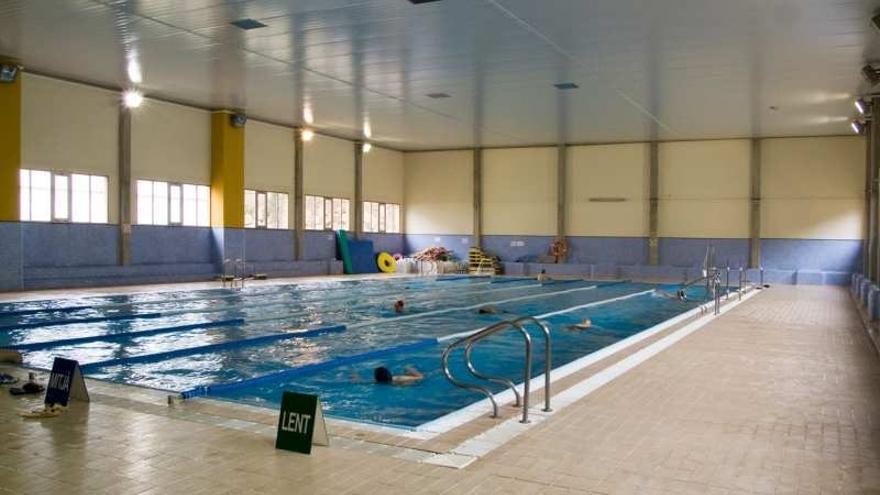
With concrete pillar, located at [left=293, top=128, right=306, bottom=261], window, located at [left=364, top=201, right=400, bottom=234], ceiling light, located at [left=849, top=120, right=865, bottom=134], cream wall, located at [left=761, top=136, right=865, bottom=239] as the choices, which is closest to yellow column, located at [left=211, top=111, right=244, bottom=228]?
concrete pillar, located at [left=293, top=128, right=306, bottom=261]

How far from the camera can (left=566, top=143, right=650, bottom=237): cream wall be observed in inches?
1022

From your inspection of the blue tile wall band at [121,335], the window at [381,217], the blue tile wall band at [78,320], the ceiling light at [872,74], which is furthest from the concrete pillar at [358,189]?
the ceiling light at [872,74]

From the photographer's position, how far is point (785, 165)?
78.1 ft

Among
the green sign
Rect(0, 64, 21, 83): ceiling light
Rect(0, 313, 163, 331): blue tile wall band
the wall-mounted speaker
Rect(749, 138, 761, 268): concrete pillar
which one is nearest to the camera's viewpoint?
the green sign

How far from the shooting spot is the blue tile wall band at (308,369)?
635 centimetres

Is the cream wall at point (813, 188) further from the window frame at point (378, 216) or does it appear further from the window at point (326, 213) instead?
the window at point (326, 213)

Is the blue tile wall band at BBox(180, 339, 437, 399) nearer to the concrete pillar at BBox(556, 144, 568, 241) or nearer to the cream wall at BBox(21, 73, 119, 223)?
the cream wall at BBox(21, 73, 119, 223)

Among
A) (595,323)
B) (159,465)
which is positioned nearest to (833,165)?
(595,323)

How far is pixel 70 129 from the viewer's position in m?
17.2

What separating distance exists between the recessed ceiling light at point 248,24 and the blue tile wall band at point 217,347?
5051 mm

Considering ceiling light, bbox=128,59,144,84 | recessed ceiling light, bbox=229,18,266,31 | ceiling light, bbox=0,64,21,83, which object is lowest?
ceiling light, bbox=0,64,21,83

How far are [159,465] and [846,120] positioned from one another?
69.2ft

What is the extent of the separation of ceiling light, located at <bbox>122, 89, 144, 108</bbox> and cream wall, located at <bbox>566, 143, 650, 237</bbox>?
49.5ft

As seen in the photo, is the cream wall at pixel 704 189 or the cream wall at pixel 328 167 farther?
the cream wall at pixel 328 167
